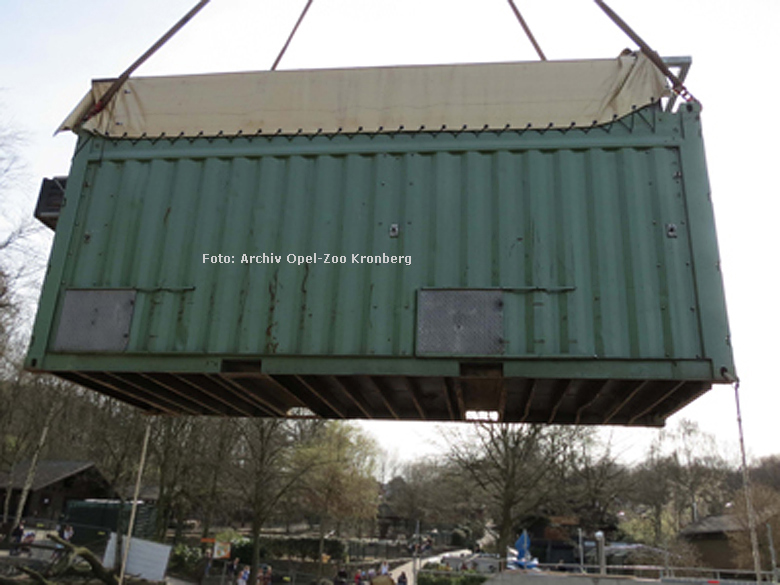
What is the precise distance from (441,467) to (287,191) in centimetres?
2191

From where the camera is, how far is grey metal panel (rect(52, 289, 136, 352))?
5645 millimetres

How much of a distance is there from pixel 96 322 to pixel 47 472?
3413 cm

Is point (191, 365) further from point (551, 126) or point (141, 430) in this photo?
point (141, 430)

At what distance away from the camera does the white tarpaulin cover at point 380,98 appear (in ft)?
19.4

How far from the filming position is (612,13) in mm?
6113

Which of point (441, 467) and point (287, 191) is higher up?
point (287, 191)

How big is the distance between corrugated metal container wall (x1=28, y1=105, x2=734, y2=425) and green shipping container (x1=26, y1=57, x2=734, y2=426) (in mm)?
20

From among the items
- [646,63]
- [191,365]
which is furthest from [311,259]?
[646,63]

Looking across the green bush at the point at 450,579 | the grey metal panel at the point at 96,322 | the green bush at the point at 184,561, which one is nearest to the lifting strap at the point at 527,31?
the grey metal panel at the point at 96,322

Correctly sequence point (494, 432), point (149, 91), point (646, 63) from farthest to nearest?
1. point (494, 432)
2. point (149, 91)
3. point (646, 63)

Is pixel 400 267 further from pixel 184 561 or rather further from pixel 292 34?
pixel 184 561

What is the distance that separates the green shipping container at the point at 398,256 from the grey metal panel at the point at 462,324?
2cm

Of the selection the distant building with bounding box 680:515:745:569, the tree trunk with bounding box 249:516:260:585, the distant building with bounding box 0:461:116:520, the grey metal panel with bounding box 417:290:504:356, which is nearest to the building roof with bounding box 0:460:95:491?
the distant building with bounding box 0:461:116:520

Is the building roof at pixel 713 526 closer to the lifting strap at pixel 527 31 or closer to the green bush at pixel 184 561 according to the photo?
the green bush at pixel 184 561
